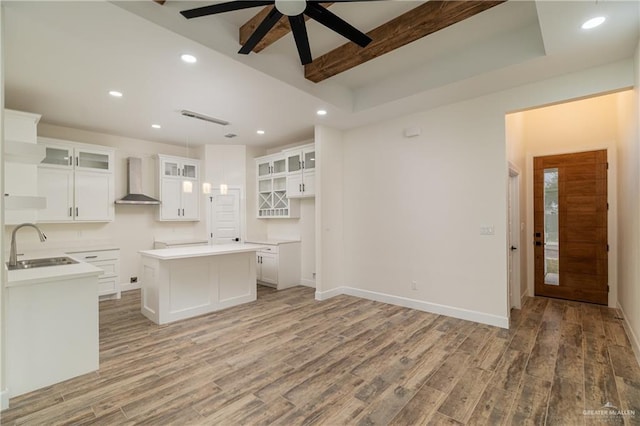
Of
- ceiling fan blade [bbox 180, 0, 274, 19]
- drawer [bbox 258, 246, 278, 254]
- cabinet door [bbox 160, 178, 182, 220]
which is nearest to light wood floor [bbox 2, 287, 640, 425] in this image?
drawer [bbox 258, 246, 278, 254]

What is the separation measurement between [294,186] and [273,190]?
2.39ft

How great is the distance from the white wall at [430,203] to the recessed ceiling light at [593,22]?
959mm

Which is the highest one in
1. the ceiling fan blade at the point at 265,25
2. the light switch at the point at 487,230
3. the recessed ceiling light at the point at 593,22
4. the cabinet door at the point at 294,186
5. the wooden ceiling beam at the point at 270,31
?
the wooden ceiling beam at the point at 270,31

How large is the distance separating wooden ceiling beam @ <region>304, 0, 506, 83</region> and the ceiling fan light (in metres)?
1.24

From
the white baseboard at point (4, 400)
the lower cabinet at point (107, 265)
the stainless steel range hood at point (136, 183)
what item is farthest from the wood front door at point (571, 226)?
the lower cabinet at point (107, 265)

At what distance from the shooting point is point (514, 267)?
4.39m

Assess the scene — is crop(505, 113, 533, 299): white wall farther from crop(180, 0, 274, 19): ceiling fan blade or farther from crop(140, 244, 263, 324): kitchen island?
crop(140, 244, 263, 324): kitchen island

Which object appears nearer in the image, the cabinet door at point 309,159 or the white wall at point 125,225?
the white wall at point 125,225

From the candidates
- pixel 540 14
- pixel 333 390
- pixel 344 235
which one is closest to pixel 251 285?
pixel 344 235

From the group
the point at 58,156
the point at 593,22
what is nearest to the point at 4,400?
the point at 58,156

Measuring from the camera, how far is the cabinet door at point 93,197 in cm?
490

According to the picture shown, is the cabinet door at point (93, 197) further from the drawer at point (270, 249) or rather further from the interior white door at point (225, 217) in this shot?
the drawer at point (270, 249)

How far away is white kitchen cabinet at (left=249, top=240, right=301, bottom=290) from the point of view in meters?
5.62

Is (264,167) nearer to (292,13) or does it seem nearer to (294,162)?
(294,162)
